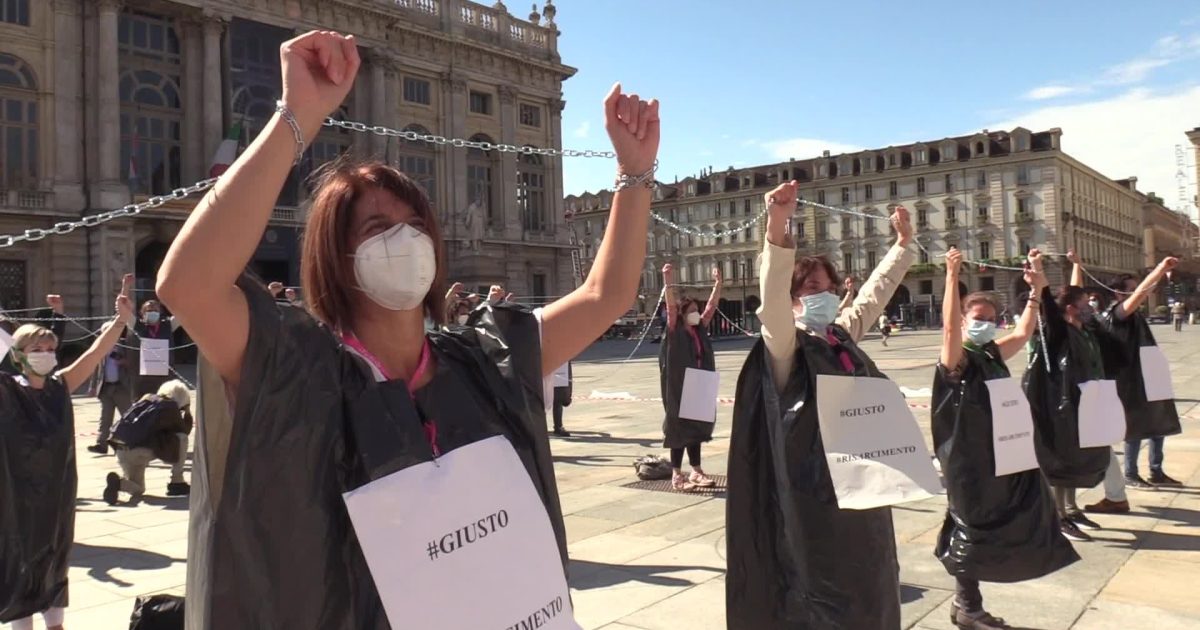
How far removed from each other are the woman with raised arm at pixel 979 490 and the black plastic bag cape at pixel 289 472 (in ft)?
11.6

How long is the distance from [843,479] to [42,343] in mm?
4388

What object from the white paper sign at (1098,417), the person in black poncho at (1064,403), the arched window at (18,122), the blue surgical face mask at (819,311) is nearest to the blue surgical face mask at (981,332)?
the blue surgical face mask at (819,311)

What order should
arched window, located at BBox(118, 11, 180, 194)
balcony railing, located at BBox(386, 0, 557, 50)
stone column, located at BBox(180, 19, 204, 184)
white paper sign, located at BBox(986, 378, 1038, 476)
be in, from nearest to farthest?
white paper sign, located at BBox(986, 378, 1038, 476) → arched window, located at BBox(118, 11, 180, 194) → stone column, located at BBox(180, 19, 204, 184) → balcony railing, located at BBox(386, 0, 557, 50)

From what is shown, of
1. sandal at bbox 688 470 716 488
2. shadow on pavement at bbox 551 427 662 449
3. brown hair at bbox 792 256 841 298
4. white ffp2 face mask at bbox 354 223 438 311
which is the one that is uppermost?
brown hair at bbox 792 256 841 298

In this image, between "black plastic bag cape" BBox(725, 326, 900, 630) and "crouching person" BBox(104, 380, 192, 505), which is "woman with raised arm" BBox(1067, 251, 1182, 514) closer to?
"black plastic bag cape" BBox(725, 326, 900, 630)

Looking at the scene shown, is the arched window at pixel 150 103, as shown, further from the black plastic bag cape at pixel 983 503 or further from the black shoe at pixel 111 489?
the black plastic bag cape at pixel 983 503

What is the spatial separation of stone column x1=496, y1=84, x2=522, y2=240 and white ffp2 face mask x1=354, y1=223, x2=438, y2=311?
138ft

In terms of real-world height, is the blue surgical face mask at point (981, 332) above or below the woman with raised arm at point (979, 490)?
above

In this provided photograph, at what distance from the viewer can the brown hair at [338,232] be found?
1.75m

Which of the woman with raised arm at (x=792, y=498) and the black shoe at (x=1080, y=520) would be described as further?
the black shoe at (x=1080, y=520)

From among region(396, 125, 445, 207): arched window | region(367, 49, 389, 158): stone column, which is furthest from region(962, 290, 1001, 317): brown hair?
region(396, 125, 445, 207): arched window

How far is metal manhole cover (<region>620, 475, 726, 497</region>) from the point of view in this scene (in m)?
8.02

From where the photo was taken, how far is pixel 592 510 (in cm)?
743

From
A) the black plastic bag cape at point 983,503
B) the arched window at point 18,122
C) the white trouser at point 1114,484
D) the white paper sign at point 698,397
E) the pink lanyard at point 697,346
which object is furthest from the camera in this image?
the arched window at point 18,122
